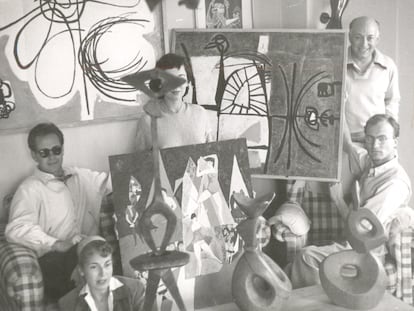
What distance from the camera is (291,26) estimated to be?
3.27 metres

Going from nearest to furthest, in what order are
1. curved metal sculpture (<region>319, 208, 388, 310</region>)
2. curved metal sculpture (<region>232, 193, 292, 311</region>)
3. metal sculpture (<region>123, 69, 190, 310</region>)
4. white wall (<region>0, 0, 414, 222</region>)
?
metal sculpture (<region>123, 69, 190, 310</region>)
curved metal sculpture (<region>232, 193, 292, 311</region>)
curved metal sculpture (<region>319, 208, 388, 310</region>)
white wall (<region>0, 0, 414, 222</region>)

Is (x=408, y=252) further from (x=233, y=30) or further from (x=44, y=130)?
(x=44, y=130)

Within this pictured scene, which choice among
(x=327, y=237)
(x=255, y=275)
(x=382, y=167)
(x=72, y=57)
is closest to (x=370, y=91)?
(x=382, y=167)

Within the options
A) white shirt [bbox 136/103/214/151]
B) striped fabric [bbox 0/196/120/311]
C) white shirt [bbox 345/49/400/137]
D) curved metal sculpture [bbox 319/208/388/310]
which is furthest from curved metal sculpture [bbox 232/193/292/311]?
white shirt [bbox 345/49/400/137]

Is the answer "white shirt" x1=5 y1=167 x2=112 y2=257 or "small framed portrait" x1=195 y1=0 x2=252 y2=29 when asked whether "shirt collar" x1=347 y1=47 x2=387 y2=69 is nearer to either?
"small framed portrait" x1=195 y1=0 x2=252 y2=29

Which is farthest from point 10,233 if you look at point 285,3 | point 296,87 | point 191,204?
point 285,3

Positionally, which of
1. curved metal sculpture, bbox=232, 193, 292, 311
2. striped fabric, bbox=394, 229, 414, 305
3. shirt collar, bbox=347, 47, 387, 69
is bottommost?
striped fabric, bbox=394, 229, 414, 305

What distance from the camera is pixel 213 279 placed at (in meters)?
2.95

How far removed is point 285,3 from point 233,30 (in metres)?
0.33

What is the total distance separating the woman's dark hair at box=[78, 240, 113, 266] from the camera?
99.8 inches

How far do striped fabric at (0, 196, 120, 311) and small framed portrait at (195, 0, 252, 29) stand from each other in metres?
1.37

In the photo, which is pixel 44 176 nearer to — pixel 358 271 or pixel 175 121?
pixel 175 121

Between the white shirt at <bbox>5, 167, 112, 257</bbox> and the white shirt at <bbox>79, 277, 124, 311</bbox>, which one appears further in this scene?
the white shirt at <bbox>5, 167, 112, 257</bbox>

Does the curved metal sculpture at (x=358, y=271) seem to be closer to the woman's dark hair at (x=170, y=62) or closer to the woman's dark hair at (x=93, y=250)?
the woman's dark hair at (x=93, y=250)
